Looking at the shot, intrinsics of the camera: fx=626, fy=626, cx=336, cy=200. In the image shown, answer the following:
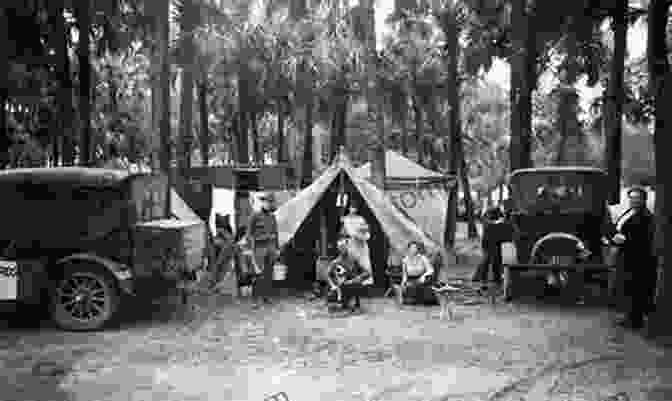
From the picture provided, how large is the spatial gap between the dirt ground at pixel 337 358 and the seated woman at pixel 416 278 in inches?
22.8

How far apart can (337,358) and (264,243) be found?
400 cm

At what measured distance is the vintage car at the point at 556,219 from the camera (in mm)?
10297

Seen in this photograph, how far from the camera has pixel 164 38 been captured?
542 inches

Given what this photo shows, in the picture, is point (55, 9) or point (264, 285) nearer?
point (264, 285)

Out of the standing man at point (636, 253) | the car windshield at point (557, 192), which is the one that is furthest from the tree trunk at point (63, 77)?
the standing man at point (636, 253)

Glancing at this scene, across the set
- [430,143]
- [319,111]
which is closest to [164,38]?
[319,111]

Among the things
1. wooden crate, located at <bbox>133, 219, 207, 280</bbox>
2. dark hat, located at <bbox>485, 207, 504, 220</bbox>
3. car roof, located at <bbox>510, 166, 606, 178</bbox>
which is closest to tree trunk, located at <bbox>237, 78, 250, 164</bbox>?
dark hat, located at <bbox>485, 207, 504, 220</bbox>

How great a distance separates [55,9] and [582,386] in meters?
13.1

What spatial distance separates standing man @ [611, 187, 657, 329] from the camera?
27.0ft

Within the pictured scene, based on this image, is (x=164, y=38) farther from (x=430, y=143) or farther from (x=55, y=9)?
(x=430, y=143)

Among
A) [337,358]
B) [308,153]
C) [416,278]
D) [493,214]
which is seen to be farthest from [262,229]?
[308,153]

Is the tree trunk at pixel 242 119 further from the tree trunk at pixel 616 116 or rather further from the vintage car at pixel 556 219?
the vintage car at pixel 556 219

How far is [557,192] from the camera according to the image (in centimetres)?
1116

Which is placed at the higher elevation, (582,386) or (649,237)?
(649,237)
